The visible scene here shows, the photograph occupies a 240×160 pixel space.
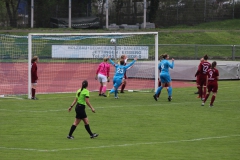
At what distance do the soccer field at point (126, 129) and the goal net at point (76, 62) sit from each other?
202 inches

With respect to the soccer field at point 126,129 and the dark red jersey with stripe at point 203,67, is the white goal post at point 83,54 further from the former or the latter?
the soccer field at point 126,129

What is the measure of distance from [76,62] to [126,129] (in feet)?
49.7

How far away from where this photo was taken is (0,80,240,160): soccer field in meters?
15.1

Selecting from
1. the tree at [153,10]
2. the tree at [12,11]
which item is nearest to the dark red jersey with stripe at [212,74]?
the tree at [12,11]

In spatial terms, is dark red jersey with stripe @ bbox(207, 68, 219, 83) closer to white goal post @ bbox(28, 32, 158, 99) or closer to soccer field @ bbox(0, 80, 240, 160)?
soccer field @ bbox(0, 80, 240, 160)

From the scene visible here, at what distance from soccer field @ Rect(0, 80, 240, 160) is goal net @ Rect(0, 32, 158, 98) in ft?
16.8

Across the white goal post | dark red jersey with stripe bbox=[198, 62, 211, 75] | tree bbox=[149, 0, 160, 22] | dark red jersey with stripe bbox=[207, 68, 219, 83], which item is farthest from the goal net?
tree bbox=[149, 0, 160, 22]

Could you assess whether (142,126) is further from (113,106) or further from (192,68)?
(192,68)

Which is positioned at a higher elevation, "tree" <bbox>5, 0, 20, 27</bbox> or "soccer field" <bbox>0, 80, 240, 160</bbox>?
"tree" <bbox>5, 0, 20, 27</bbox>

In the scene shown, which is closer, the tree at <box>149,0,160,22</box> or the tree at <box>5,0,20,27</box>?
the tree at <box>5,0,20,27</box>

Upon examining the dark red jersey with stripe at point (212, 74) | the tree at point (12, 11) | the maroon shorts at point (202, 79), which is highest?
the tree at point (12, 11)

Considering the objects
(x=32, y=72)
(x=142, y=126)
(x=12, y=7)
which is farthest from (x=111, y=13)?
(x=142, y=126)

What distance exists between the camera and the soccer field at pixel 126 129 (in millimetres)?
15077

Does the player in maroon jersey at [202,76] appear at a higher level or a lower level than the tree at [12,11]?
lower
